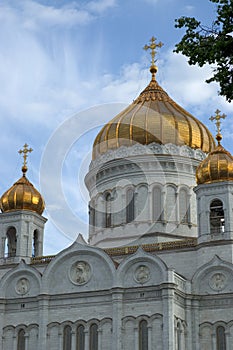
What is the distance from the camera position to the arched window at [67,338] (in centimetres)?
3231

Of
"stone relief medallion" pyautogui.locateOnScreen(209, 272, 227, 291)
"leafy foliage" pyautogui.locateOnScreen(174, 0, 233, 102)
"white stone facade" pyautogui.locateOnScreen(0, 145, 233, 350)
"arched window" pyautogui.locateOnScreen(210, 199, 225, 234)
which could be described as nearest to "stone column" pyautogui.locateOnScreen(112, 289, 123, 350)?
"white stone facade" pyautogui.locateOnScreen(0, 145, 233, 350)

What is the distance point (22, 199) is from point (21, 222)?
1254 mm

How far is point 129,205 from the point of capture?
3831 centimetres

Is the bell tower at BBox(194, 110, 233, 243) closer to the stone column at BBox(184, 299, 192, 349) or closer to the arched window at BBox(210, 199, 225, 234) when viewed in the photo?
the arched window at BBox(210, 199, 225, 234)

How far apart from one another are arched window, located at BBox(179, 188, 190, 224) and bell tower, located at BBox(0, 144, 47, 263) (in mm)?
7414

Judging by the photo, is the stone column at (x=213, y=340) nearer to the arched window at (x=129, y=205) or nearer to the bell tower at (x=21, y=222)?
the arched window at (x=129, y=205)

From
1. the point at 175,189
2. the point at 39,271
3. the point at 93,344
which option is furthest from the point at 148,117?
the point at 93,344

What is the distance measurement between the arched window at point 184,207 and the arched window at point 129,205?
8.48ft

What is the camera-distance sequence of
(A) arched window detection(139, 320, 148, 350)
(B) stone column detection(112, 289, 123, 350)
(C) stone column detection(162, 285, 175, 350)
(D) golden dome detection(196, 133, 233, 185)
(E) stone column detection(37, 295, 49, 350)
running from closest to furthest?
(C) stone column detection(162, 285, 175, 350) < (A) arched window detection(139, 320, 148, 350) < (B) stone column detection(112, 289, 123, 350) < (E) stone column detection(37, 295, 49, 350) < (D) golden dome detection(196, 133, 233, 185)

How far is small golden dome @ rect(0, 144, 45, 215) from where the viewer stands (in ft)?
124

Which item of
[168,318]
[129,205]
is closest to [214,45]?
[168,318]

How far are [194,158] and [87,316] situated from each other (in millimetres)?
11623

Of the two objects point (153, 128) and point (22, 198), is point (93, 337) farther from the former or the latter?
point (153, 128)

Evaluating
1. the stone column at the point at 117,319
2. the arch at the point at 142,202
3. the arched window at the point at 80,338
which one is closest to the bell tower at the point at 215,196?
the arch at the point at 142,202
